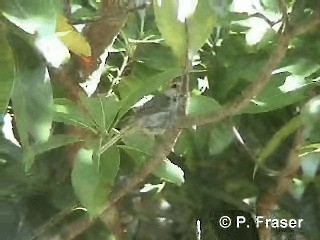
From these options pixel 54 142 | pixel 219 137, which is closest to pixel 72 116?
pixel 54 142

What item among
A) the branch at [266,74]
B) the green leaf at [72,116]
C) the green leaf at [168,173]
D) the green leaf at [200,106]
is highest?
the branch at [266,74]

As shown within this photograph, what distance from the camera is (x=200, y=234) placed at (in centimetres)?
81

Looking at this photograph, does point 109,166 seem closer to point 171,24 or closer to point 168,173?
point 168,173

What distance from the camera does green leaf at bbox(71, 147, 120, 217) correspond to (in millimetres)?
538

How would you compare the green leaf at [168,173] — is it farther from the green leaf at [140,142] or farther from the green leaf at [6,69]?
the green leaf at [6,69]

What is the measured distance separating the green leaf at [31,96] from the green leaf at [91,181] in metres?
0.09

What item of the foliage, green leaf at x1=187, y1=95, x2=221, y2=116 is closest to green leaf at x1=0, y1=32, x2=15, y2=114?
the foliage

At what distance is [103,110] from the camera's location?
597 mm

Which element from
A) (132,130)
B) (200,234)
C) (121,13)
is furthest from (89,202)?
(200,234)

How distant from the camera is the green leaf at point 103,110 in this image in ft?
1.95

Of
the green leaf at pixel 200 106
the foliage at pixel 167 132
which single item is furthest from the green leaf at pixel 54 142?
the green leaf at pixel 200 106

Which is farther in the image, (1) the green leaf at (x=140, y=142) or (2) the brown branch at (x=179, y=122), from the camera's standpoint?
(1) the green leaf at (x=140, y=142)

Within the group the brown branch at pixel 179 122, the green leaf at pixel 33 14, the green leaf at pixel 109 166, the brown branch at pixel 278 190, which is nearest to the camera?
the green leaf at pixel 33 14

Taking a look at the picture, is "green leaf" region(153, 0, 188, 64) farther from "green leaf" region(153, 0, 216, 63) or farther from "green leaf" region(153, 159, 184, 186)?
"green leaf" region(153, 159, 184, 186)
